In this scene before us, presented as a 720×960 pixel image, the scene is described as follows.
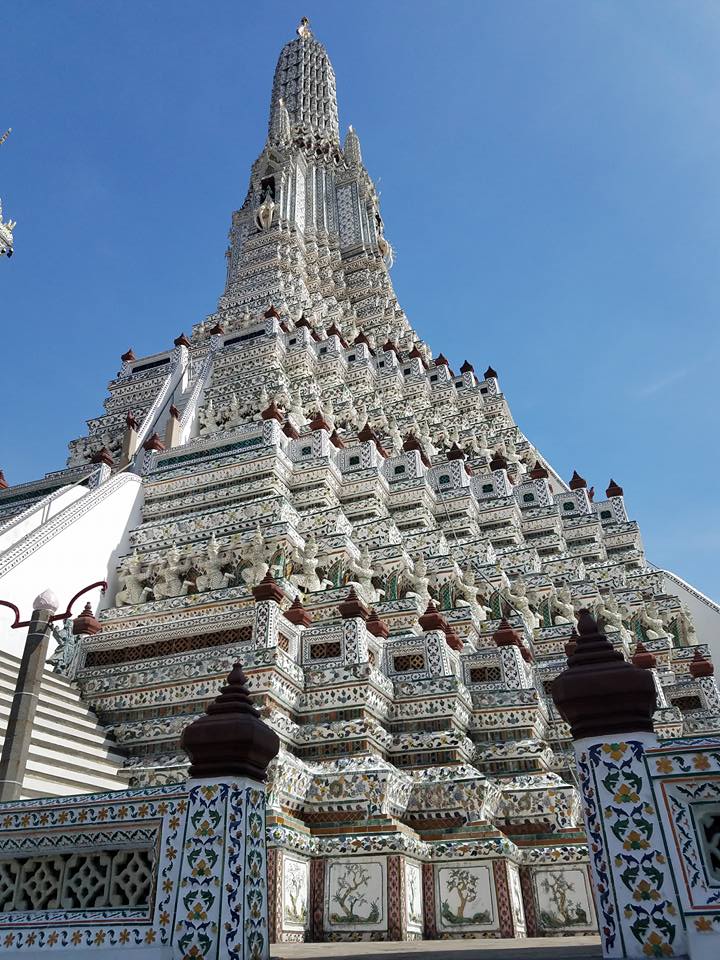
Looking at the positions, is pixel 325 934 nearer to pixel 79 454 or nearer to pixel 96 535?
pixel 96 535

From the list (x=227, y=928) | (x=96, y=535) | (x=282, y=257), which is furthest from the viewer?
(x=282, y=257)

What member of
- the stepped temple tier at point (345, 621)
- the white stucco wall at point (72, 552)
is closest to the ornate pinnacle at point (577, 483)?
the stepped temple tier at point (345, 621)

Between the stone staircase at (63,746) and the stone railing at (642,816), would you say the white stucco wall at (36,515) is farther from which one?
the stone railing at (642,816)

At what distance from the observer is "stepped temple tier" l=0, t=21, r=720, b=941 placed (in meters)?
6.11

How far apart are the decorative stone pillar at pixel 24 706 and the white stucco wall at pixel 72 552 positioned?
11.8 ft

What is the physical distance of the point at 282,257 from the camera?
1024 inches

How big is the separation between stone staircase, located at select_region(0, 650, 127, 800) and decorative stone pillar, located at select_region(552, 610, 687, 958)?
458cm

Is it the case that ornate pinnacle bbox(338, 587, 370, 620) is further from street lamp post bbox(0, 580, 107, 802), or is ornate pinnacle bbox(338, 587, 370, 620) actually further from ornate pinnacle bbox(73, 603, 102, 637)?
street lamp post bbox(0, 580, 107, 802)

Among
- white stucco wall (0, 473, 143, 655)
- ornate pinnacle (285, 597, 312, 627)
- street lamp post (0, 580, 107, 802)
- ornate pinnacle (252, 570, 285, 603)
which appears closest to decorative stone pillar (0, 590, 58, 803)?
street lamp post (0, 580, 107, 802)

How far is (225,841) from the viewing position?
10.7 ft

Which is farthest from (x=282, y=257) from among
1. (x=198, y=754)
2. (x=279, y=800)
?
(x=198, y=754)

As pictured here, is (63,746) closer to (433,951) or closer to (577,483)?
(433,951)

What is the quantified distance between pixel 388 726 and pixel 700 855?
543 centimetres

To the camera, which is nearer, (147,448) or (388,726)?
(388,726)
